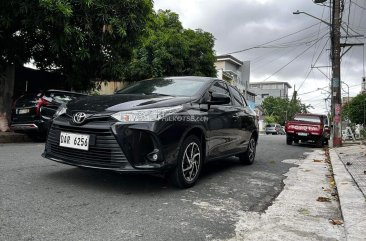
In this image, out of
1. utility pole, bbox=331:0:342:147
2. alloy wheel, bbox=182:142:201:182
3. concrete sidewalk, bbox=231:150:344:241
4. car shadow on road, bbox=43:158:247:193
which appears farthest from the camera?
utility pole, bbox=331:0:342:147

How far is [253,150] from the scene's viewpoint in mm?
7750

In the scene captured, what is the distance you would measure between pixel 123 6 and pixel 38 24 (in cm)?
230

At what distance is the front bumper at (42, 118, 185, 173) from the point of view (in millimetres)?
4129

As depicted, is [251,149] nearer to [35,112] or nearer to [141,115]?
[141,115]

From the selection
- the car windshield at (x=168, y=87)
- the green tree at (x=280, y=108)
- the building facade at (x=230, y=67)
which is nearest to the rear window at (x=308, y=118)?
the car windshield at (x=168, y=87)

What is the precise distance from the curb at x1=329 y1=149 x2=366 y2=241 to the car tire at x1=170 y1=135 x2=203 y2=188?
1.84 metres

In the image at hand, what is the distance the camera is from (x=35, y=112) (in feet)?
32.0

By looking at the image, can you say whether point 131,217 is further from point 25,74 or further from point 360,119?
point 360,119

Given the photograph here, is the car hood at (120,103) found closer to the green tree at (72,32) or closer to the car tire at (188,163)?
the car tire at (188,163)

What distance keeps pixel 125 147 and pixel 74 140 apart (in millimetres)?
645

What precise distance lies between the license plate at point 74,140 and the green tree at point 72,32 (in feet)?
17.3

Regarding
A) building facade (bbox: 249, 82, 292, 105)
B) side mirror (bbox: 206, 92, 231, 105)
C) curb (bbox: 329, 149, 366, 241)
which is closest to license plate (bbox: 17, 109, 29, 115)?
side mirror (bbox: 206, 92, 231, 105)

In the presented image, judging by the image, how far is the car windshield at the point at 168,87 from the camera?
527 cm

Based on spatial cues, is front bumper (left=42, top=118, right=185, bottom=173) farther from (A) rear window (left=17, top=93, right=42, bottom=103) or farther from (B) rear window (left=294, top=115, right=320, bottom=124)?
(B) rear window (left=294, top=115, right=320, bottom=124)
